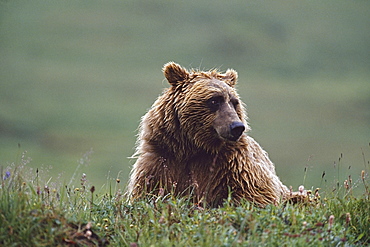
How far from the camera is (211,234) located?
469 cm

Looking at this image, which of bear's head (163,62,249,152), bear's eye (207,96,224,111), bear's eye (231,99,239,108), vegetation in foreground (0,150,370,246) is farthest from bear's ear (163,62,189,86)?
vegetation in foreground (0,150,370,246)

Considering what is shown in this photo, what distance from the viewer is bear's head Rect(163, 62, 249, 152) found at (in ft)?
21.8

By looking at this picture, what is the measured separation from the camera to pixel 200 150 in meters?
6.92

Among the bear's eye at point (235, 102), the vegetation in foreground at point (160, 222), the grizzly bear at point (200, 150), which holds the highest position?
the bear's eye at point (235, 102)

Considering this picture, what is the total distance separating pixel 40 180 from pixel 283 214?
101 inches

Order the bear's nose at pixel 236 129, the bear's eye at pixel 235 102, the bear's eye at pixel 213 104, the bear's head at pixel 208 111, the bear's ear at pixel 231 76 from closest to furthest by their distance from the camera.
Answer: the bear's nose at pixel 236 129 < the bear's head at pixel 208 111 < the bear's eye at pixel 213 104 < the bear's eye at pixel 235 102 < the bear's ear at pixel 231 76

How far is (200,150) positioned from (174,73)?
3.37 feet

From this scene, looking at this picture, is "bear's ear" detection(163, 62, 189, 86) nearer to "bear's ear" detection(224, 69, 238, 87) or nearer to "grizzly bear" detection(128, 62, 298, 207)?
"grizzly bear" detection(128, 62, 298, 207)

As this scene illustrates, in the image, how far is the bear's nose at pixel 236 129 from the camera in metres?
6.49

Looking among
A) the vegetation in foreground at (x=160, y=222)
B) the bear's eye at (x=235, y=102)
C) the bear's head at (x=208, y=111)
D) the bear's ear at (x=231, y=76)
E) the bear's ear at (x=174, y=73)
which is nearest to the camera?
the vegetation in foreground at (x=160, y=222)

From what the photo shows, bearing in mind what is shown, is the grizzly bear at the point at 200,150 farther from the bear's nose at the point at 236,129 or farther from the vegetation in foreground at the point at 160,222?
the vegetation in foreground at the point at 160,222

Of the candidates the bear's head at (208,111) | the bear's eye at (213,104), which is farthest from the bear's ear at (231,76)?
the bear's eye at (213,104)

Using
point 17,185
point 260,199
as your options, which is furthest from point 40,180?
point 260,199

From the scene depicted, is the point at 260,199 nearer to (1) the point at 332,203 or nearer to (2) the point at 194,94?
(1) the point at 332,203
